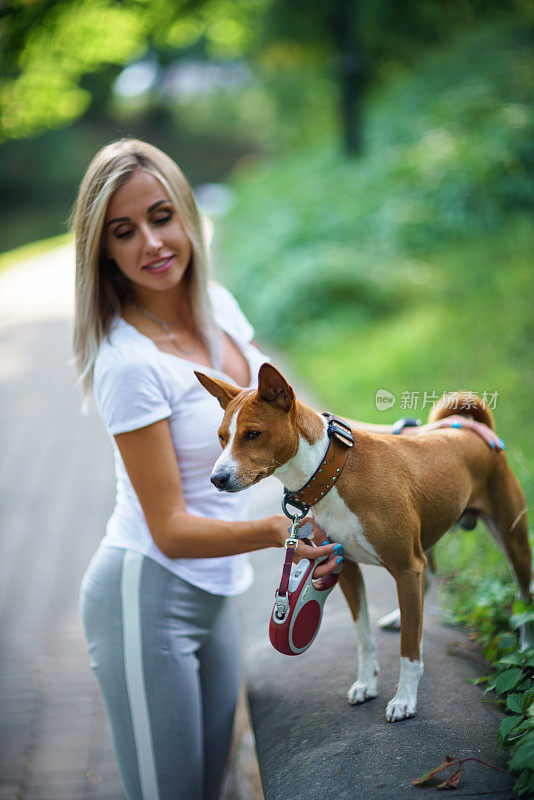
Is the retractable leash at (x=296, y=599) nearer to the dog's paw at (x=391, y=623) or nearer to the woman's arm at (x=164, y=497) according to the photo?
the woman's arm at (x=164, y=497)

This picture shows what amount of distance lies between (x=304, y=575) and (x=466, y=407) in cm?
79

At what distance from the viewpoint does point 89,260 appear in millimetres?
2197

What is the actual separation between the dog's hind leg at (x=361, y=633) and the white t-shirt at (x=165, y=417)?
496 millimetres

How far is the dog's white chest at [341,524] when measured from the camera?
5.61ft

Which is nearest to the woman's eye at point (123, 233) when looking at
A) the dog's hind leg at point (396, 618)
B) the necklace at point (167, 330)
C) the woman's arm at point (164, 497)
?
the necklace at point (167, 330)

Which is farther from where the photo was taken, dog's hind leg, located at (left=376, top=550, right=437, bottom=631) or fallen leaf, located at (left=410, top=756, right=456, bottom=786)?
dog's hind leg, located at (left=376, top=550, right=437, bottom=631)

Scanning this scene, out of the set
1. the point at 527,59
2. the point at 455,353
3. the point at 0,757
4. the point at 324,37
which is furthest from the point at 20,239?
the point at 0,757

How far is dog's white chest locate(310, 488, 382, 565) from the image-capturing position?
1709 millimetres

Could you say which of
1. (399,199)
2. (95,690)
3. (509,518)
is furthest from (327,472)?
(399,199)

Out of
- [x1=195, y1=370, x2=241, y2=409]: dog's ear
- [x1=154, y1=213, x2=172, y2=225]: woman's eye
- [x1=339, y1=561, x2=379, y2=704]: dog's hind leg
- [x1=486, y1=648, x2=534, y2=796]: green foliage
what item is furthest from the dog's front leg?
[x1=154, y1=213, x2=172, y2=225]: woman's eye

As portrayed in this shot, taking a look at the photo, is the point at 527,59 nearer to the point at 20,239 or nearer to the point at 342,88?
the point at 342,88

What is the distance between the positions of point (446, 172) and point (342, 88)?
17.6 feet

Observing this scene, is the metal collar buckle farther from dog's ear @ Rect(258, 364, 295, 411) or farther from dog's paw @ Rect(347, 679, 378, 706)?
dog's paw @ Rect(347, 679, 378, 706)

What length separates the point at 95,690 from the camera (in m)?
3.99
